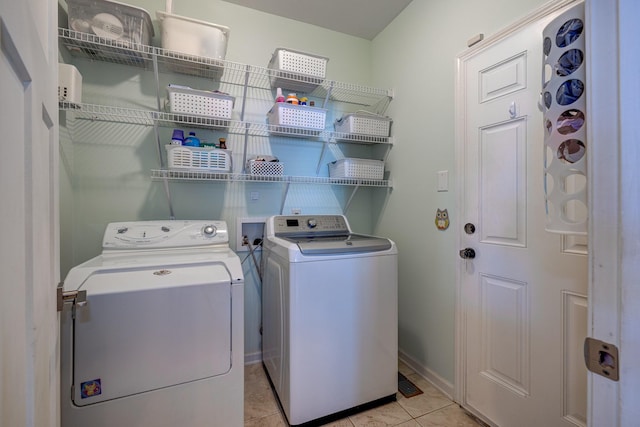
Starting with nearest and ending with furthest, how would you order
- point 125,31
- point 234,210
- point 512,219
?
point 512,219
point 125,31
point 234,210

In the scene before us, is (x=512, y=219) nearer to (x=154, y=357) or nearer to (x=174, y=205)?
(x=154, y=357)

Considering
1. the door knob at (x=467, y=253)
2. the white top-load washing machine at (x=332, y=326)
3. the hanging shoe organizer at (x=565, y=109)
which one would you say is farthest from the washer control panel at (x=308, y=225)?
the hanging shoe organizer at (x=565, y=109)

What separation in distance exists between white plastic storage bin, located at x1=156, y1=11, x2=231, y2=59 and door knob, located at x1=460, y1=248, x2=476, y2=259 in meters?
1.94

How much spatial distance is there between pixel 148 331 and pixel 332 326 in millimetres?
893

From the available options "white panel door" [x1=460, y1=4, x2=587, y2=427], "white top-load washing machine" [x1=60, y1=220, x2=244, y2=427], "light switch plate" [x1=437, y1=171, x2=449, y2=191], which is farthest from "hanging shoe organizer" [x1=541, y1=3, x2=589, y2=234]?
"white top-load washing machine" [x1=60, y1=220, x2=244, y2=427]

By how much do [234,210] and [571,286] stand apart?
1.99m

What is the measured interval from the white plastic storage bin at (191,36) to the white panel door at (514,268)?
5.04ft

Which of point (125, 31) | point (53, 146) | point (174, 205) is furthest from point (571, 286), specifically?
point (125, 31)

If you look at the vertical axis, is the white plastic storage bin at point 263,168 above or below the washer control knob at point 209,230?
above

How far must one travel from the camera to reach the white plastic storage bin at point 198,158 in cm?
164

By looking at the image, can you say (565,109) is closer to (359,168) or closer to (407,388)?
(359,168)

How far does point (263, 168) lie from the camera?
1923mm

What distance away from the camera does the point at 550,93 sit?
0.65 m

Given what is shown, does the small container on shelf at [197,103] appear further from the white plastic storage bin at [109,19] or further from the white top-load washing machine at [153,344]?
the white top-load washing machine at [153,344]
